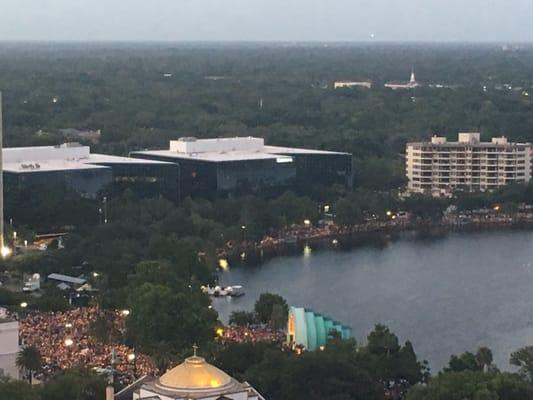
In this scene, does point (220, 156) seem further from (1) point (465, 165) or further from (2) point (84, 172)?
(1) point (465, 165)

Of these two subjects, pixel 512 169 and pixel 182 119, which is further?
pixel 182 119

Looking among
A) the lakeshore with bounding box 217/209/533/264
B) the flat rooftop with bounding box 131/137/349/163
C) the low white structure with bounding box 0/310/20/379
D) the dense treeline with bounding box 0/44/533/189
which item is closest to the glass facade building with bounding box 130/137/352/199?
the flat rooftop with bounding box 131/137/349/163

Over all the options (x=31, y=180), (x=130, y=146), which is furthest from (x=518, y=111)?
(x=31, y=180)

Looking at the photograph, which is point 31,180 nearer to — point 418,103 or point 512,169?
point 512,169

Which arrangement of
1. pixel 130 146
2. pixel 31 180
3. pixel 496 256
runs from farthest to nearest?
1. pixel 130 146
2. pixel 31 180
3. pixel 496 256

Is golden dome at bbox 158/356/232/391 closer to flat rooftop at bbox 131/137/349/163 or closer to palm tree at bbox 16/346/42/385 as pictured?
palm tree at bbox 16/346/42/385

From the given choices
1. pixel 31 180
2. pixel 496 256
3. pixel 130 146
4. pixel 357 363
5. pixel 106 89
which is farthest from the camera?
pixel 106 89
